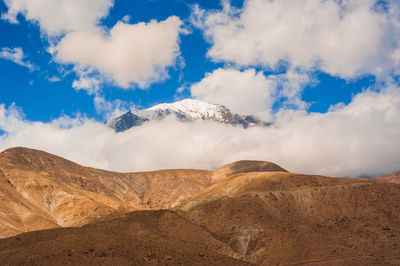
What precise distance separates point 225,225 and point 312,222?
1420cm

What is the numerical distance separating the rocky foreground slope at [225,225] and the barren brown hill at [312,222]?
14 centimetres

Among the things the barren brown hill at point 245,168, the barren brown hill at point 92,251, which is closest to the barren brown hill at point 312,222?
the barren brown hill at point 92,251

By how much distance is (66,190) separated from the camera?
106 meters

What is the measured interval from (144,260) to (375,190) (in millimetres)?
50238

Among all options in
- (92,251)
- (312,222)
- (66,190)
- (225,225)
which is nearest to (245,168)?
(66,190)

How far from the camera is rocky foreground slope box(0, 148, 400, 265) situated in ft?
89.5

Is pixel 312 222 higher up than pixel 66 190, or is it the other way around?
pixel 66 190

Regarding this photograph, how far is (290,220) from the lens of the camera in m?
Result: 59.9

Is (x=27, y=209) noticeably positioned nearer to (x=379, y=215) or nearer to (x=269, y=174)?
(x=269, y=174)

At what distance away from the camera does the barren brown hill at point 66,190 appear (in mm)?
87500

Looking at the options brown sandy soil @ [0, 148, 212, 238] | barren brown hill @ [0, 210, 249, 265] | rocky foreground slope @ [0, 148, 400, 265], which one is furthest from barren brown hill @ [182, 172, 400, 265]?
brown sandy soil @ [0, 148, 212, 238]

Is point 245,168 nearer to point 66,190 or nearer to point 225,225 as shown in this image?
point 66,190

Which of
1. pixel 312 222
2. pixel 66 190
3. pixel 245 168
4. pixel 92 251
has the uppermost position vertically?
pixel 245 168

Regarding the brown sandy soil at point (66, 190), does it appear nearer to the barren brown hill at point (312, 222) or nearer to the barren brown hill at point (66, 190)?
the barren brown hill at point (66, 190)
